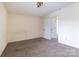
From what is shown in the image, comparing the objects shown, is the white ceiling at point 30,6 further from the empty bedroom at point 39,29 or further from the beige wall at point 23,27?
the beige wall at point 23,27

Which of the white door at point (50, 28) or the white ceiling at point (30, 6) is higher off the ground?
the white ceiling at point (30, 6)

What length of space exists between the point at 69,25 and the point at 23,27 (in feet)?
10.2

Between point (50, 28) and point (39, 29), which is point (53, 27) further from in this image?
point (39, 29)

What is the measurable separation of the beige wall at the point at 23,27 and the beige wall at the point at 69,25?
7.30 feet

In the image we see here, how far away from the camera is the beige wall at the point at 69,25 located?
4301 millimetres

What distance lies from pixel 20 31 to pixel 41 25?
1.97 metres

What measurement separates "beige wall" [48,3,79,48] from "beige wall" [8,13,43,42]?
7.30ft

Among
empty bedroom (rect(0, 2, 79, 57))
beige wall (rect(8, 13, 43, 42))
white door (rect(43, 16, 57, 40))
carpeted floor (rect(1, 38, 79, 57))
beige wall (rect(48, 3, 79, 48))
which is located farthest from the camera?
white door (rect(43, 16, 57, 40))

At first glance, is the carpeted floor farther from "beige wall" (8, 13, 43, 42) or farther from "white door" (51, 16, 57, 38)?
"white door" (51, 16, 57, 38)

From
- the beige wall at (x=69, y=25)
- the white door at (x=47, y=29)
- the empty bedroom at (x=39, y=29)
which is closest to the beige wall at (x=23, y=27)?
the empty bedroom at (x=39, y=29)

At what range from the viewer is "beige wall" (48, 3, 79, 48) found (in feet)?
14.1

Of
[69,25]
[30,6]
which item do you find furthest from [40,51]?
[30,6]

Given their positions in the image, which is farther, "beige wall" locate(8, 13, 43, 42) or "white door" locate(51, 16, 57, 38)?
"white door" locate(51, 16, 57, 38)

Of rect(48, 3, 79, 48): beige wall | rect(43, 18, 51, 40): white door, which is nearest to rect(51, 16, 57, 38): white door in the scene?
rect(43, 18, 51, 40): white door
